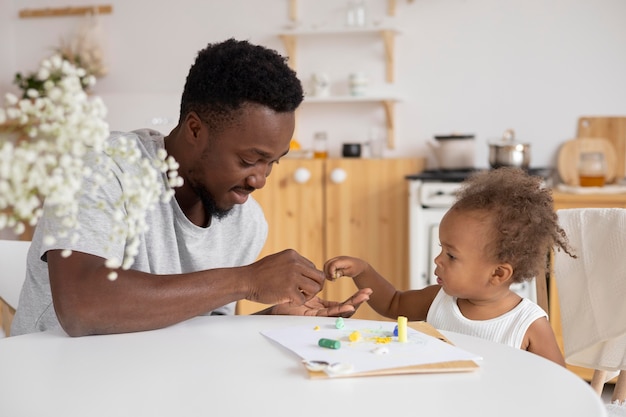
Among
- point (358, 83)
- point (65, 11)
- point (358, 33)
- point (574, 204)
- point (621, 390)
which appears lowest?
point (621, 390)

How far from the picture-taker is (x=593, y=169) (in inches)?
139

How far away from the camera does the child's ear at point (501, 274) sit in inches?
66.1

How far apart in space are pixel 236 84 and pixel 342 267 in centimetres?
45

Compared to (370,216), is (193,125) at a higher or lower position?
higher

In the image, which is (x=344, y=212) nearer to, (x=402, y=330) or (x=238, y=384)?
(x=402, y=330)

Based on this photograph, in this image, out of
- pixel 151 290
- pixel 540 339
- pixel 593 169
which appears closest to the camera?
pixel 151 290

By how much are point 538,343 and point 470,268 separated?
8.0 inches

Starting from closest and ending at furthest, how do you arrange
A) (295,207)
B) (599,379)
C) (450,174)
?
(599,379), (450,174), (295,207)

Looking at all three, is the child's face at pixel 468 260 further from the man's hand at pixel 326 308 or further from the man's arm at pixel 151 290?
the man's arm at pixel 151 290

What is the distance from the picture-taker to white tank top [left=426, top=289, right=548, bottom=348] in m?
1.60

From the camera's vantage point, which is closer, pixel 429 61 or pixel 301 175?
pixel 301 175

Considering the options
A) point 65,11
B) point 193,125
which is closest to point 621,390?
point 193,125

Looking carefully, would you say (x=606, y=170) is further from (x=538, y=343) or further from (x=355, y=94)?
(x=538, y=343)

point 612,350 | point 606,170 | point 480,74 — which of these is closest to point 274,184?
point 480,74
